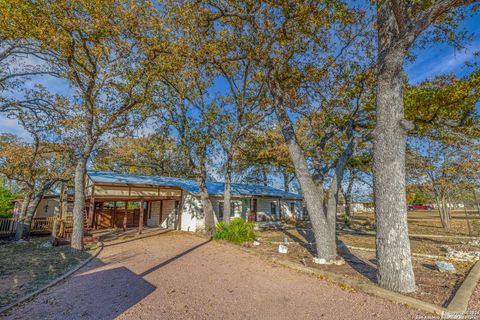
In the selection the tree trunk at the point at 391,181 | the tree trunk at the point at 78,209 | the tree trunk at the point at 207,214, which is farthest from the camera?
the tree trunk at the point at 207,214

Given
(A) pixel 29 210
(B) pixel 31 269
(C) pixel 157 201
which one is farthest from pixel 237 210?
(B) pixel 31 269

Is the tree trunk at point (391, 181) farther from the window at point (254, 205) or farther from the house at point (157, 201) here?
the window at point (254, 205)

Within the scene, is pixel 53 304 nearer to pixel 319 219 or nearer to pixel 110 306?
pixel 110 306

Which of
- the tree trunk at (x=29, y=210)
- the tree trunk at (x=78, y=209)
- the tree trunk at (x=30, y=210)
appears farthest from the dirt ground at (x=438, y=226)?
the tree trunk at (x=30, y=210)

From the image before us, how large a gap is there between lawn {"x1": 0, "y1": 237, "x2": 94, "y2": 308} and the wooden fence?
7.20 metres

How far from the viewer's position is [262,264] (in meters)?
7.13

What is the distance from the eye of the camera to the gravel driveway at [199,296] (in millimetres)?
3932

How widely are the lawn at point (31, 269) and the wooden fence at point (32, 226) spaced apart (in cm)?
720

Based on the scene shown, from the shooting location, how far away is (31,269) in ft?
22.7

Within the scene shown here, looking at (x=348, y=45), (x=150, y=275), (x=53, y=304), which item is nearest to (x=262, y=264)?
(x=150, y=275)

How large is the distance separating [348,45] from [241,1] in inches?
194

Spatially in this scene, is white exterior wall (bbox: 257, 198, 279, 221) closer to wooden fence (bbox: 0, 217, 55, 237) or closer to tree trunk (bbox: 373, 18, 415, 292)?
wooden fence (bbox: 0, 217, 55, 237)

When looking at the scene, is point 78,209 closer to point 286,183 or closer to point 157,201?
point 157,201

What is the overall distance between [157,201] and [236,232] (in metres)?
9.97
